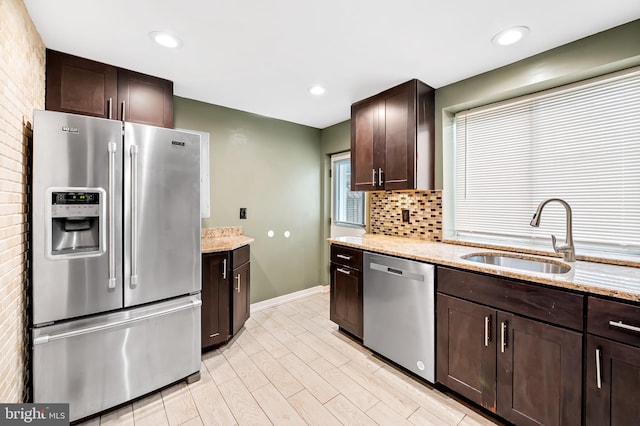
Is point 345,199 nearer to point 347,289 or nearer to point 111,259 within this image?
point 347,289

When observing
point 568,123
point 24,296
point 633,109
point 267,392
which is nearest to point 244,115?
point 24,296

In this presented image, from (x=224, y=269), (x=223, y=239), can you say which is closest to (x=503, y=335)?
(x=224, y=269)

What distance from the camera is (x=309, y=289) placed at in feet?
13.0

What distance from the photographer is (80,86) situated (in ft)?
6.73

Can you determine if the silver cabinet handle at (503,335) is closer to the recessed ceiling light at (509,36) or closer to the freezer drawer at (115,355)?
the recessed ceiling light at (509,36)

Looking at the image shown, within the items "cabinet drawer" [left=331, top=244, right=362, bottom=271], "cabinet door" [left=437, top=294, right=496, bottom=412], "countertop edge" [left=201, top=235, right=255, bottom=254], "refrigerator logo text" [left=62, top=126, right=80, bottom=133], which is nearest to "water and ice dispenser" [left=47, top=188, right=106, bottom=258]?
"refrigerator logo text" [left=62, top=126, right=80, bottom=133]

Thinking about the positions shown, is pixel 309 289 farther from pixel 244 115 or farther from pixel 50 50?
pixel 50 50

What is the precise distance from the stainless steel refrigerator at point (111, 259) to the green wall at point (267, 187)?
1.05m

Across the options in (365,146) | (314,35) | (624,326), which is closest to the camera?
(624,326)

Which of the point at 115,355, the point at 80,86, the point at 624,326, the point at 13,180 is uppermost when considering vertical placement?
the point at 80,86

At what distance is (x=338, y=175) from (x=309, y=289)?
1.71 metres

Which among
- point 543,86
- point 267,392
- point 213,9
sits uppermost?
point 213,9

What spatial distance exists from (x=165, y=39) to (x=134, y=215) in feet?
3.88

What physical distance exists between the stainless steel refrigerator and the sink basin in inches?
84.9
